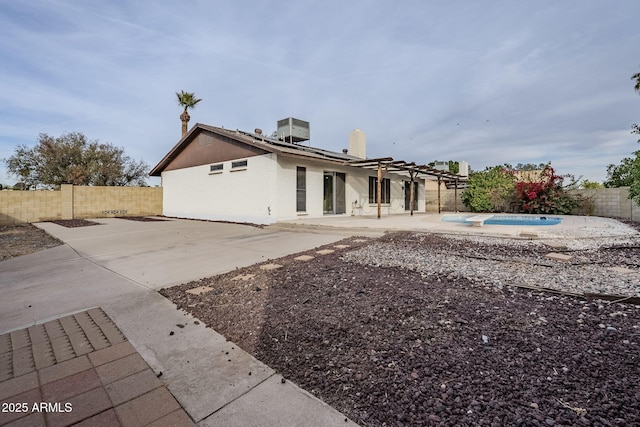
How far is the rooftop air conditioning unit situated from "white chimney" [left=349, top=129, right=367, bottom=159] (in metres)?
3.30

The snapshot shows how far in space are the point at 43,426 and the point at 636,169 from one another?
542 inches

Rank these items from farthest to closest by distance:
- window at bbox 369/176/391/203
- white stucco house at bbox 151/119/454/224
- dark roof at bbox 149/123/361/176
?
window at bbox 369/176/391/203, white stucco house at bbox 151/119/454/224, dark roof at bbox 149/123/361/176

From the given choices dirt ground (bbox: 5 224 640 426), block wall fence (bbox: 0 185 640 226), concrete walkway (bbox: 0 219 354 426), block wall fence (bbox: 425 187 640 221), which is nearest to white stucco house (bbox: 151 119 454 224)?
block wall fence (bbox: 0 185 640 226)

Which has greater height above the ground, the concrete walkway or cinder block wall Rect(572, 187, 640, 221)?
cinder block wall Rect(572, 187, 640, 221)

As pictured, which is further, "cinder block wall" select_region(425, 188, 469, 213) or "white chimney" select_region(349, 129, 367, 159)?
"cinder block wall" select_region(425, 188, 469, 213)

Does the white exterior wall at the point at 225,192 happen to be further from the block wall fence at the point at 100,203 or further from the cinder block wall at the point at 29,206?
the cinder block wall at the point at 29,206

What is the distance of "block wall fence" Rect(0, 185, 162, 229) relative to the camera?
42.6 feet

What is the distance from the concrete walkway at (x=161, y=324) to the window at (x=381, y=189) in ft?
31.4

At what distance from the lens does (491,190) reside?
635 inches

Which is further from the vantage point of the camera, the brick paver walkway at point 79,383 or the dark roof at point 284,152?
the dark roof at point 284,152

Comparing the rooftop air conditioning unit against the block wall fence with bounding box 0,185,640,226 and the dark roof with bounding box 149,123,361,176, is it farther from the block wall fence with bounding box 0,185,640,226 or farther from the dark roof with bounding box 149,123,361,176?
the block wall fence with bounding box 0,185,640,226

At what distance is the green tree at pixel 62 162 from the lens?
69.0 ft

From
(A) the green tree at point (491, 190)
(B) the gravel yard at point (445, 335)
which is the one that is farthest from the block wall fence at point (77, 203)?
(A) the green tree at point (491, 190)

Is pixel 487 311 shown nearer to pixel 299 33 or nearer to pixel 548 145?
pixel 299 33
